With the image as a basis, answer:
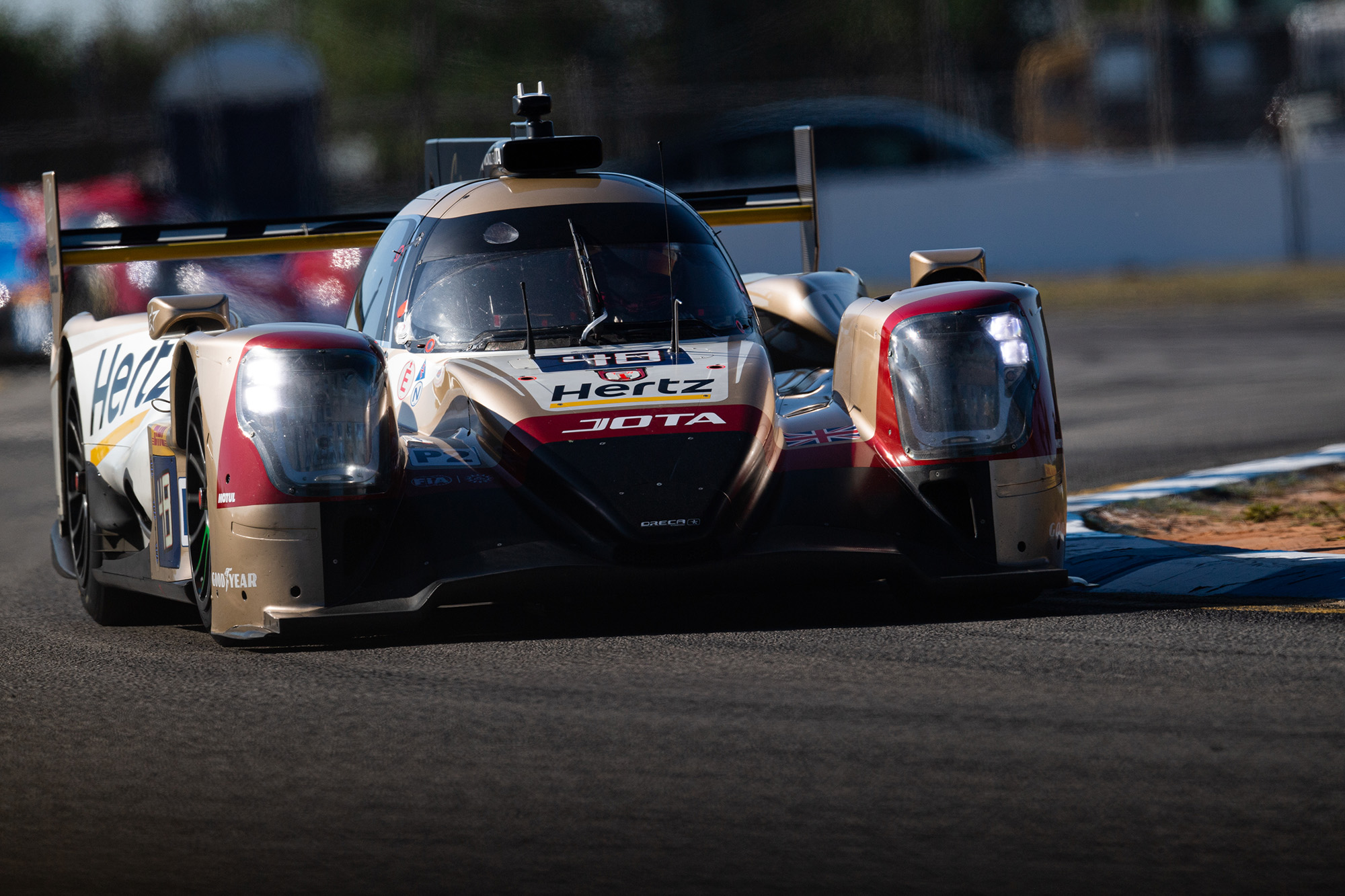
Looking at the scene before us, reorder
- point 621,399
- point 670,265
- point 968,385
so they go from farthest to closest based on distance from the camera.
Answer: point 670,265 < point 968,385 < point 621,399

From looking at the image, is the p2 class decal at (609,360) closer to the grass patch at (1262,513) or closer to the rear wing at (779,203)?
the rear wing at (779,203)

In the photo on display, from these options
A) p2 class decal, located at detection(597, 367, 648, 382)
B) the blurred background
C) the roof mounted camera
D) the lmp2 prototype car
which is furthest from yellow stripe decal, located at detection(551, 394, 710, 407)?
the blurred background

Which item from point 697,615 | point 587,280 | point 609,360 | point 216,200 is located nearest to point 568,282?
point 587,280

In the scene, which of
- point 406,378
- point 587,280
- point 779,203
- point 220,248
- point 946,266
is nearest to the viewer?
point 406,378

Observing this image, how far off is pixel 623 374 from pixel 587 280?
2.34 feet

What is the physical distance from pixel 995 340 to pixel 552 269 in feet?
5.36

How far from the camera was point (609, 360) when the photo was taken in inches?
247

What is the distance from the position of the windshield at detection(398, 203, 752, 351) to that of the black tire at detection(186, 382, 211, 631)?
34.0 inches

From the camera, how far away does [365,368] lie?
575 centimetres

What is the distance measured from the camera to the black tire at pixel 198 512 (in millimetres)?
6102

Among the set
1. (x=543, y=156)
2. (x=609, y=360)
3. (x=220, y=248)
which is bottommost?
(x=609, y=360)

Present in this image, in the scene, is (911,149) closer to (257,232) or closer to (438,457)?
(257,232)

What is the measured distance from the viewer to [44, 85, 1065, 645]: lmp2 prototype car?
5.67 meters

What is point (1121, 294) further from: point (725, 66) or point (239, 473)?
point (239, 473)
